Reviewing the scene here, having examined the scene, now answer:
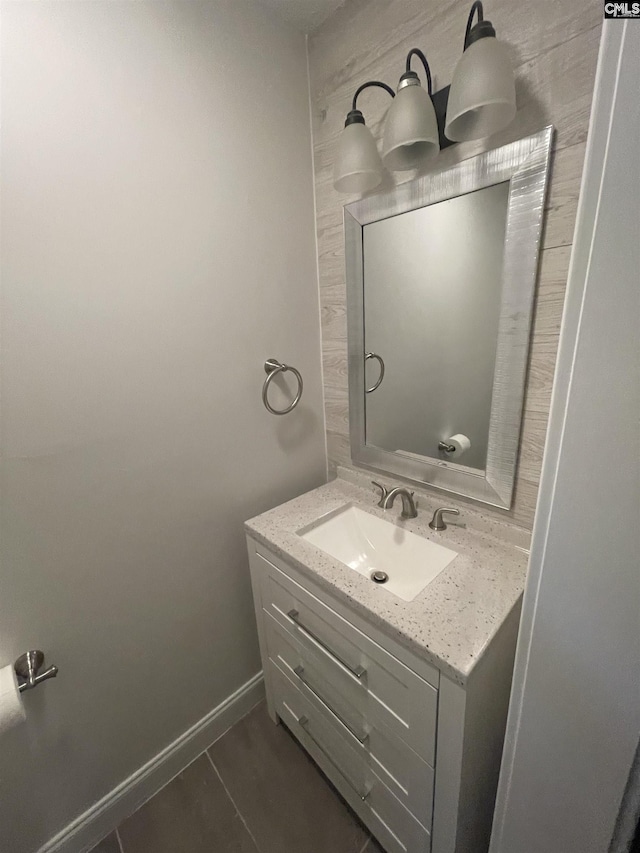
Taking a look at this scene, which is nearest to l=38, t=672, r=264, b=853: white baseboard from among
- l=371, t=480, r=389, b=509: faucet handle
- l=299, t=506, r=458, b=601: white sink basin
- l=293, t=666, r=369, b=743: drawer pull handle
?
l=293, t=666, r=369, b=743: drawer pull handle

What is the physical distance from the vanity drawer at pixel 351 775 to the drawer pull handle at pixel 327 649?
0.88ft


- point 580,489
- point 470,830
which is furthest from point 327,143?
point 470,830

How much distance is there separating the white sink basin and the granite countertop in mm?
28

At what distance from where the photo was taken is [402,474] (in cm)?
120

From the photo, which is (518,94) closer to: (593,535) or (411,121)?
(411,121)

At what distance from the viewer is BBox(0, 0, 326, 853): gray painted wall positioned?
76 cm

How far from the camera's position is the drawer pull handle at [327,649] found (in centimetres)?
84

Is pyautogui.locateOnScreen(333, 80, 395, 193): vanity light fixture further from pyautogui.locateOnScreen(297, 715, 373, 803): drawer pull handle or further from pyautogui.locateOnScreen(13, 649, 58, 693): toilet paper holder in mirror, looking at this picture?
pyautogui.locateOnScreen(297, 715, 373, 803): drawer pull handle

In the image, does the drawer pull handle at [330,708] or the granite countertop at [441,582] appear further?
the drawer pull handle at [330,708]

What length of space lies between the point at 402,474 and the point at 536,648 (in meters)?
0.72

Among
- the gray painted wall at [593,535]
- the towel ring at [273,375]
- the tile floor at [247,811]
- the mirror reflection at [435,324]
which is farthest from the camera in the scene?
the towel ring at [273,375]

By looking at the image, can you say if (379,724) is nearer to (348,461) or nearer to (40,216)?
(348,461)

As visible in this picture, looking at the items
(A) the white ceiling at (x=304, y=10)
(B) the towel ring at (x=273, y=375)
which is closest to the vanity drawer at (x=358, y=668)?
(B) the towel ring at (x=273, y=375)

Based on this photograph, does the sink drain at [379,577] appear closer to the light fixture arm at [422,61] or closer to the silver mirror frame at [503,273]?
the silver mirror frame at [503,273]
